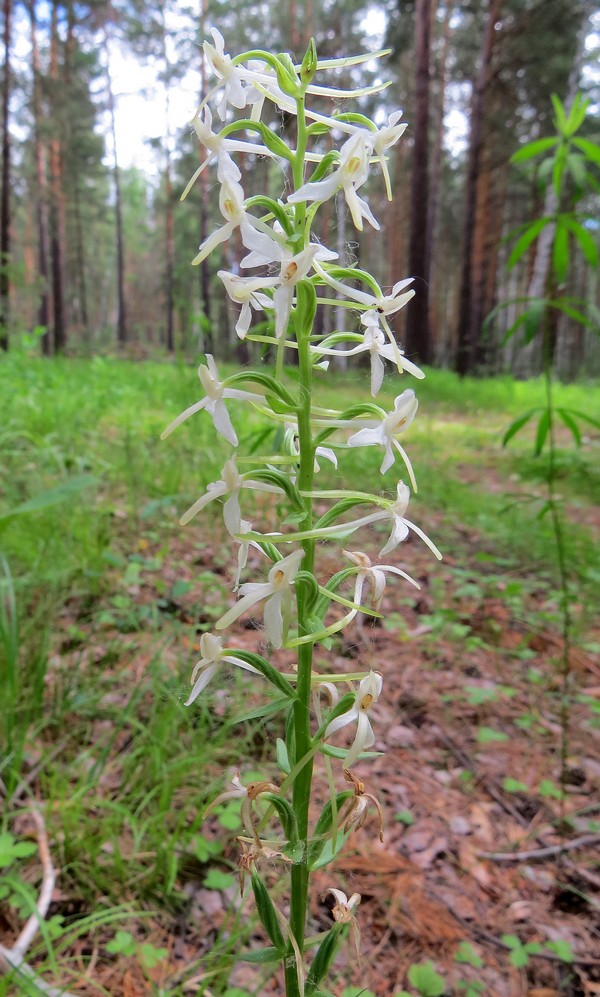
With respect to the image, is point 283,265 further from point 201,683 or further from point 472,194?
point 472,194

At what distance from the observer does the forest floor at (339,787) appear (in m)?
1.39

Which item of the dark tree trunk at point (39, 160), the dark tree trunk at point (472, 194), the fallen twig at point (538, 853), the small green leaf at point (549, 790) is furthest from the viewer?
the dark tree trunk at point (39, 160)

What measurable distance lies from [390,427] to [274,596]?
0.29 meters

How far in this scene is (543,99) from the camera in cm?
1535

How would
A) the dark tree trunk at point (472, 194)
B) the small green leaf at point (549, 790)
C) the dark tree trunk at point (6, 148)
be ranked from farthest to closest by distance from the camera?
1. the dark tree trunk at point (6, 148)
2. the dark tree trunk at point (472, 194)
3. the small green leaf at point (549, 790)

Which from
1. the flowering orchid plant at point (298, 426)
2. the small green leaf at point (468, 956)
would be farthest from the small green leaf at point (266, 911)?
the small green leaf at point (468, 956)

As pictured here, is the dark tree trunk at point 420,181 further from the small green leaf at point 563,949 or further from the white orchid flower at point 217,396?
the white orchid flower at point 217,396

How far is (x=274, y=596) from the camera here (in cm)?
77

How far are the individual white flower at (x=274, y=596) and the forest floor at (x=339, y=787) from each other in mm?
121

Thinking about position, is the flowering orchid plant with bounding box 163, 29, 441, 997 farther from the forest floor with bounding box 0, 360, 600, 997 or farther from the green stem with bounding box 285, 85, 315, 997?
the forest floor with bounding box 0, 360, 600, 997

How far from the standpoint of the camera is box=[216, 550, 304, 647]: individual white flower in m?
0.75

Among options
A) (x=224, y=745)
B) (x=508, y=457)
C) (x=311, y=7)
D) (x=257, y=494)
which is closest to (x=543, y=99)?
(x=311, y=7)

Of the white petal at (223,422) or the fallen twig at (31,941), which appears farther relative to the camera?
the fallen twig at (31,941)

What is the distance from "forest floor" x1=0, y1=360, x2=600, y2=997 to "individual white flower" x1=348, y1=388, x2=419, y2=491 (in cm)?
34
